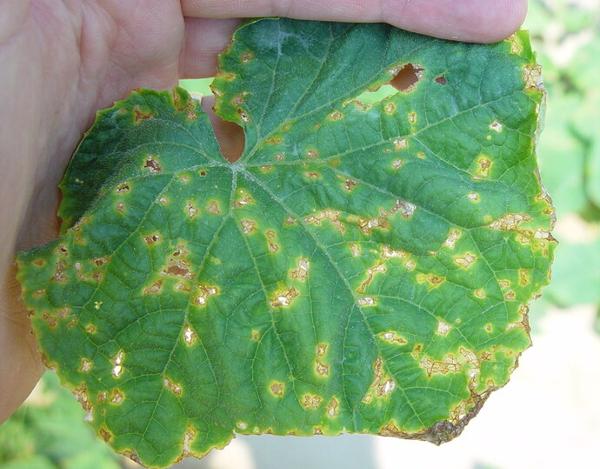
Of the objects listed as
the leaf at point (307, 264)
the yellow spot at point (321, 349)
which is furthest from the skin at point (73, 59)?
the yellow spot at point (321, 349)

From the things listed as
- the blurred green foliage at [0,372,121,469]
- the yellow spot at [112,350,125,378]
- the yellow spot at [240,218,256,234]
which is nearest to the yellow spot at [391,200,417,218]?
the yellow spot at [240,218,256,234]

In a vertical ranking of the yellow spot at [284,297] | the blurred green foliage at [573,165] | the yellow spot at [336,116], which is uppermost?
the yellow spot at [336,116]

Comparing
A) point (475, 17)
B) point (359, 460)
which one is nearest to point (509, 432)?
point (359, 460)

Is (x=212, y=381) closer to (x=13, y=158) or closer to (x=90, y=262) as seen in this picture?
(x=90, y=262)

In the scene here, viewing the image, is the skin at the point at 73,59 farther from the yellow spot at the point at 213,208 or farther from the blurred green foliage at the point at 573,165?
the blurred green foliage at the point at 573,165

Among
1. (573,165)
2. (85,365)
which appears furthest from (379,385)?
(573,165)

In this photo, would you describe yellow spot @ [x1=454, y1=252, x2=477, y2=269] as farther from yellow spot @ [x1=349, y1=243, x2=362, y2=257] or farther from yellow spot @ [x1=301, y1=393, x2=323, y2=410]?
yellow spot @ [x1=301, y1=393, x2=323, y2=410]
